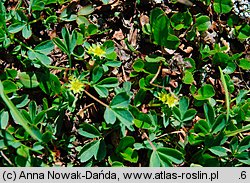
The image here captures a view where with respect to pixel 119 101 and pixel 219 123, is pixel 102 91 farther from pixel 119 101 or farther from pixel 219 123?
pixel 219 123

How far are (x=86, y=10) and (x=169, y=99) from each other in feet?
1.84

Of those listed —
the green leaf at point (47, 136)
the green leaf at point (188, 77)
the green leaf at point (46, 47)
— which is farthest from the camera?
the green leaf at point (188, 77)

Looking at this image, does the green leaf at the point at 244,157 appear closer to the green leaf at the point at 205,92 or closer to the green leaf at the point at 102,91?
the green leaf at the point at 205,92

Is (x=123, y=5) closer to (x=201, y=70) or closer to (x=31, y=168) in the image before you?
(x=201, y=70)

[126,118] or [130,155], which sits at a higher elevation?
[126,118]

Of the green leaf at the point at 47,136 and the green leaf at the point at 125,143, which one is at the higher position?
the green leaf at the point at 47,136

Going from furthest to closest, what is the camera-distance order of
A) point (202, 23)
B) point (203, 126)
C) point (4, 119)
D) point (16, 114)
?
point (202, 23) < point (203, 126) < point (4, 119) < point (16, 114)

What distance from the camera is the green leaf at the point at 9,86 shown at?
7.29 ft

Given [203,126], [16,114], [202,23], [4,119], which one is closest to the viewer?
[16,114]

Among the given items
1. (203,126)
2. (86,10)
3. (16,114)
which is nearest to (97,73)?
(86,10)

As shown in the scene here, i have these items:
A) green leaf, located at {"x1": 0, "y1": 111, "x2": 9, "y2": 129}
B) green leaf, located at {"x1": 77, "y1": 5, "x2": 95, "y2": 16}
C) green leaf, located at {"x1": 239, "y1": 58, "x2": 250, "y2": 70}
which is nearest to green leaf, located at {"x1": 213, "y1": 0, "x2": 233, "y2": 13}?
green leaf, located at {"x1": 239, "y1": 58, "x2": 250, "y2": 70}

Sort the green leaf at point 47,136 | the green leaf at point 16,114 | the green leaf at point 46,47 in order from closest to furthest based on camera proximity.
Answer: the green leaf at point 16,114
the green leaf at point 47,136
the green leaf at point 46,47

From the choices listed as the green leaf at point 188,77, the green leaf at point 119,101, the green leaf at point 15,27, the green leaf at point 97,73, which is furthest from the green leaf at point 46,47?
the green leaf at point 188,77

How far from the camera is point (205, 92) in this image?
7.74 ft
